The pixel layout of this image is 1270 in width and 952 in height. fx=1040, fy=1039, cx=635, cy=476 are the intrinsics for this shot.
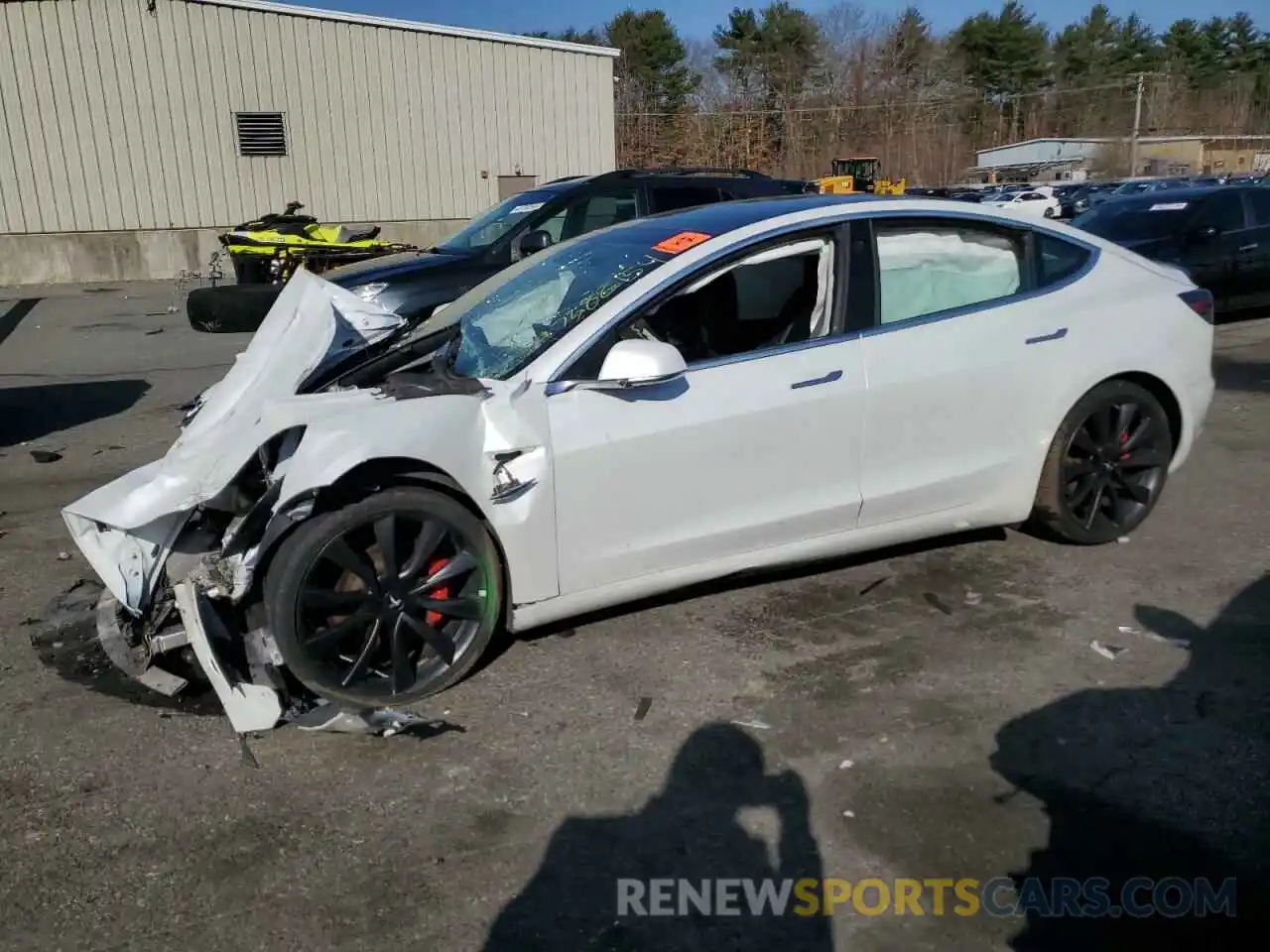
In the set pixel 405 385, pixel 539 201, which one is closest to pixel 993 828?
pixel 405 385

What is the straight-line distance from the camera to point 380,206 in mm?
24734

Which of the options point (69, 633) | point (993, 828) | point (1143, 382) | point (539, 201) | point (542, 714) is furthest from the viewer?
point (539, 201)

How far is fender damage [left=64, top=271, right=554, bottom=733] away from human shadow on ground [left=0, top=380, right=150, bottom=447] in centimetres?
501

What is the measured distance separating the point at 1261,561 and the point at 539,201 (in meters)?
6.51

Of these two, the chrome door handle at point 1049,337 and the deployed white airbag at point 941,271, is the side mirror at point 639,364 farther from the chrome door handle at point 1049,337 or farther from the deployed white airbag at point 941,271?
the chrome door handle at point 1049,337

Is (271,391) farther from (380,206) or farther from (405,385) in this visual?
(380,206)

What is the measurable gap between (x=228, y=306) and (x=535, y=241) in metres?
5.91

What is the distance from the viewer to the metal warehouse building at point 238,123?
2155 centimetres

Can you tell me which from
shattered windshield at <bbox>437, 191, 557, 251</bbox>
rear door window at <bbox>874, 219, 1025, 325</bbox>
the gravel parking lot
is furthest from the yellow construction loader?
the gravel parking lot

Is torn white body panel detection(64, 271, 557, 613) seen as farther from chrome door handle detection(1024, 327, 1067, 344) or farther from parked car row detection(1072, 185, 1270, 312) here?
parked car row detection(1072, 185, 1270, 312)

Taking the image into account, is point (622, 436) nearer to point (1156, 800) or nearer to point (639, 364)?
point (639, 364)

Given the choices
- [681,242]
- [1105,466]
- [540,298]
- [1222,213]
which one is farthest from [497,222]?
[1222,213]

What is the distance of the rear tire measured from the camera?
12734 mm

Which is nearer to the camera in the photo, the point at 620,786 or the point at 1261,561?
the point at 620,786
